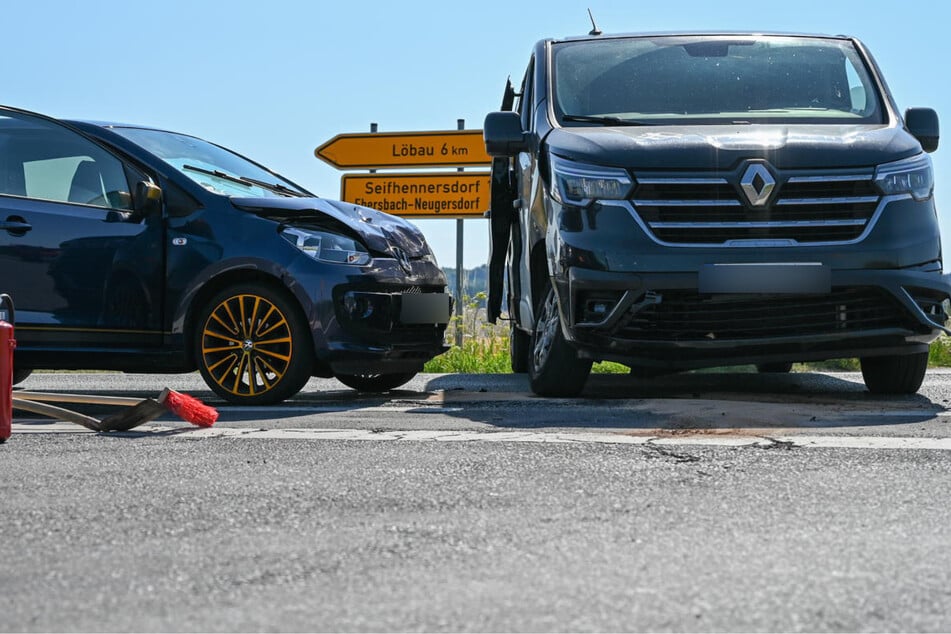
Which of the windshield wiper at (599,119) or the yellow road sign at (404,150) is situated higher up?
the yellow road sign at (404,150)

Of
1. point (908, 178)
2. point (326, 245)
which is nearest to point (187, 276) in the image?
point (326, 245)

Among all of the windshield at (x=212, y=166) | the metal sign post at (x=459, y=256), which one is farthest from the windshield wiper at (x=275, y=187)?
the metal sign post at (x=459, y=256)

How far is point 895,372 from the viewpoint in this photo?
288 inches

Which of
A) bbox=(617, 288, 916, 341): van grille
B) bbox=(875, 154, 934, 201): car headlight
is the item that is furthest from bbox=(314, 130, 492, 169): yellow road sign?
bbox=(617, 288, 916, 341): van grille

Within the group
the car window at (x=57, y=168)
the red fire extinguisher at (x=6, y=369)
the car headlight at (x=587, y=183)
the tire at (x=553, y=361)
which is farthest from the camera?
the car window at (x=57, y=168)

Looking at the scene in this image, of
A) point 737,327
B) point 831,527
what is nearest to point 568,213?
point 737,327

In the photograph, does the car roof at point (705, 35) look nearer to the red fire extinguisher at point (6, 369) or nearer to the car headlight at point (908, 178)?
the car headlight at point (908, 178)

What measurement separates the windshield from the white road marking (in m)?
1.92

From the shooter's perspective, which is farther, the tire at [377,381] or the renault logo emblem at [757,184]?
the tire at [377,381]

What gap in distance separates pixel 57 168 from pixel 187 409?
93.2 inches

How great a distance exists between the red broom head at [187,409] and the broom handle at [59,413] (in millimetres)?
417

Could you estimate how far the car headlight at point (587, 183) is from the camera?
6.43 m

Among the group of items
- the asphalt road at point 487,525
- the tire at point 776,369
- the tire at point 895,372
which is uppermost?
the tire at point 895,372

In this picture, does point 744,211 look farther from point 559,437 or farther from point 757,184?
point 559,437
